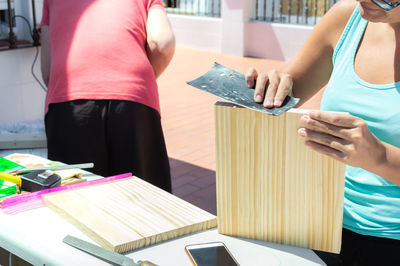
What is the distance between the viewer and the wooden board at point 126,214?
121 centimetres

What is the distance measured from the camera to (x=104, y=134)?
2.24 metres

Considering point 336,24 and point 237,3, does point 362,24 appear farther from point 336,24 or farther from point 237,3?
point 237,3

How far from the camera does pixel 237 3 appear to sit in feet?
30.0

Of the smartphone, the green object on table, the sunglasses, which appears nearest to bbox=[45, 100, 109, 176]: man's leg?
the green object on table

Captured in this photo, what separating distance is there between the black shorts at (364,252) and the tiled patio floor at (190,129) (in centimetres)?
205

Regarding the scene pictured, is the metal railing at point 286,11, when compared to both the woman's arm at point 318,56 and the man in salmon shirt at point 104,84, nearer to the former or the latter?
the man in salmon shirt at point 104,84

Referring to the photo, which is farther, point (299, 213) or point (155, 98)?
point (155, 98)

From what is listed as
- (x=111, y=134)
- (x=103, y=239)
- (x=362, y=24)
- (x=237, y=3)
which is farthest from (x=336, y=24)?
(x=237, y=3)

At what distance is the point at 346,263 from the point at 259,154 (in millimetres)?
Result: 410

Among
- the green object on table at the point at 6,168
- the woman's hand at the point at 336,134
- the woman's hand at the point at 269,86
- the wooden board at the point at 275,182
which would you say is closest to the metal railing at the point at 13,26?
the green object on table at the point at 6,168

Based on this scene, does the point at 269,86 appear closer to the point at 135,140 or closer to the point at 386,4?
the point at 386,4

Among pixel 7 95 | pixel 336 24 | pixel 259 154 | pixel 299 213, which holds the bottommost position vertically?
pixel 7 95

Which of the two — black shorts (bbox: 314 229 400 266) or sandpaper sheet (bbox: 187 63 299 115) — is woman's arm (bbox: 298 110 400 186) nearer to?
sandpaper sheet (bbox: 187 63 299 115)

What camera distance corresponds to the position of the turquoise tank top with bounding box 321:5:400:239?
1.31 meters
